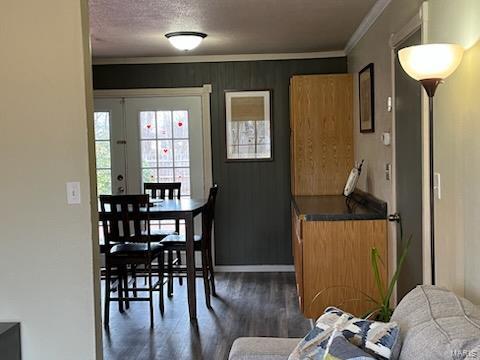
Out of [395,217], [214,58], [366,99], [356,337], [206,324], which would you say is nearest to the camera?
[356,337]

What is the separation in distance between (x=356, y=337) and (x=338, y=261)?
6.79 ft

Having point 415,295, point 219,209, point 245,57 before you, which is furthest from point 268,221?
point 415,295

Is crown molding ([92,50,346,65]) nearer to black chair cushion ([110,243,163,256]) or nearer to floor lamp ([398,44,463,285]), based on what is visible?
black chair cushion ([110,243,163,256])

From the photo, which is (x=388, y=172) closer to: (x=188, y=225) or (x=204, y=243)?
(x=188, y=225)

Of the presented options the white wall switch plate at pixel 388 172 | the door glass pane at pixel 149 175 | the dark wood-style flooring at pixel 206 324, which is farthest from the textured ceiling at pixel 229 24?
the dark wood-style flooring at pixel 206 324

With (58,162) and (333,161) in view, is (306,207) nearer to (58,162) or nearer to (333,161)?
(333,161)

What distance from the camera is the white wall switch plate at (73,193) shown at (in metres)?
2.84

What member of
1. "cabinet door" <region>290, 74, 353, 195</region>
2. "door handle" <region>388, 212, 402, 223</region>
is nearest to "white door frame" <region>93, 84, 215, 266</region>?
"cabinet door" <region>290, 74, 353, 195</region>

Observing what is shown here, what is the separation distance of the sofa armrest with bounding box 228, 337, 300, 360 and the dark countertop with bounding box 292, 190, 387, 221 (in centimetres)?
172

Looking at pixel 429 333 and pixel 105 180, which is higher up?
pixel 105 180

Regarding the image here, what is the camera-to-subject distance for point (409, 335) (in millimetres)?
1685

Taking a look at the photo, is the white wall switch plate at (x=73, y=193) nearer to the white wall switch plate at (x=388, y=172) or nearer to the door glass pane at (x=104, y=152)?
the white wall switch plate at (x=388, y=172)

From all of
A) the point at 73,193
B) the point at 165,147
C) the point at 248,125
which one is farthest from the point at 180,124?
the point at 73,193

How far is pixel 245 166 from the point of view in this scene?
616cm
